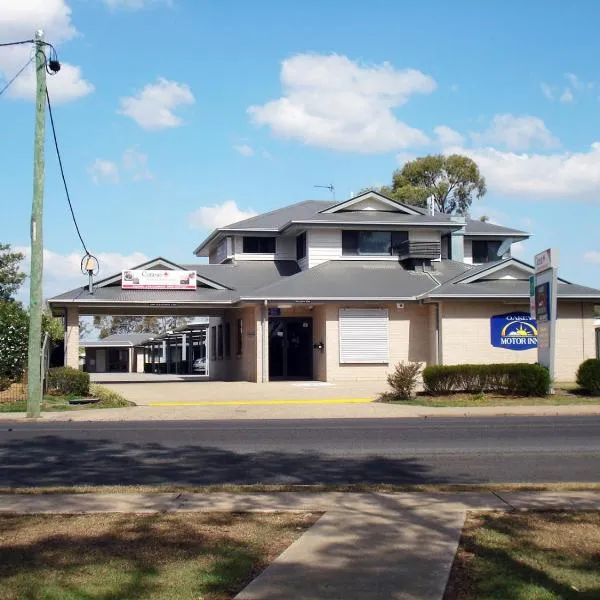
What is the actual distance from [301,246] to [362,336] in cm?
706

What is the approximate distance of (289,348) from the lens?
36.4 meters

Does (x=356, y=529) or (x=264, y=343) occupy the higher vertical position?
(x=264, y=343)

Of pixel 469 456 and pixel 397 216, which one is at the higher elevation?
pixel 397 216

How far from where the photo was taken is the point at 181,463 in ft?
40.2

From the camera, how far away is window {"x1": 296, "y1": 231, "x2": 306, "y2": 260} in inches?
1427

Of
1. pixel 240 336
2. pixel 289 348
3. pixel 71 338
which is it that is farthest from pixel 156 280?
pixel 289 348

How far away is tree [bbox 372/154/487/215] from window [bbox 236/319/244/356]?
31.8 m

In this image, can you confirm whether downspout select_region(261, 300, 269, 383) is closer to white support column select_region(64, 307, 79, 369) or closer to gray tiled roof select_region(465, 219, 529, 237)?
white support column select_region(64, 307, 79, 369)

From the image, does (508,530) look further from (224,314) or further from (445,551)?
(224,314)

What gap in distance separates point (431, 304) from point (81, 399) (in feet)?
44.3

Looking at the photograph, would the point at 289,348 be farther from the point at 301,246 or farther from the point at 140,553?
the point at 140,553

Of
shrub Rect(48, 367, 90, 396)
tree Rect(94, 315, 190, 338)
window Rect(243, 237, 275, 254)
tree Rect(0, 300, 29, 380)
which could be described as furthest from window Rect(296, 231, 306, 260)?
tree Rect(94, 315, 190, 338)

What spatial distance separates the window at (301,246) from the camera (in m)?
36.2

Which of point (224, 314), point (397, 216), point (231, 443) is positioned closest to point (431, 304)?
point (397, 216)
